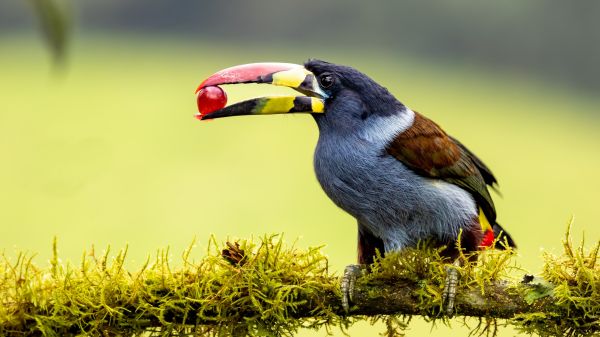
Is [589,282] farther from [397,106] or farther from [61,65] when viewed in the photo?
[61,65]

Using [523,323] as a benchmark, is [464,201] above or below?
above

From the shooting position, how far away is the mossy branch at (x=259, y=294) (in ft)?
4.36

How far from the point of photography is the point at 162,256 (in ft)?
4.55

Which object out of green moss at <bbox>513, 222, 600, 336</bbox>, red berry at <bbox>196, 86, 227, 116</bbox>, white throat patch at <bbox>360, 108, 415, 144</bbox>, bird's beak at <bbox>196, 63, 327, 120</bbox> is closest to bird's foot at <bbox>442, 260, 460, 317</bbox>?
green moss at <bbox>513, 222, 600, 336</bbox>

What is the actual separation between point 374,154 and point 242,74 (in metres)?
0.32

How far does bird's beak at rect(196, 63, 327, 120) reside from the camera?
5.17ft

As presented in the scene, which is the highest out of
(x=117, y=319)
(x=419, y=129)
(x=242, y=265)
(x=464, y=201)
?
(x=419, y=129)

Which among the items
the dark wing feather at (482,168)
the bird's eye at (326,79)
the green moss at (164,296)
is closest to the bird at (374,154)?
the bird's eye at (326,79)

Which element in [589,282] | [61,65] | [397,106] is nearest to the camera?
[61,65]

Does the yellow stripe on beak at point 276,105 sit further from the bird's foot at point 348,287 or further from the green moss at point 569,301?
the green moss at point 569,301

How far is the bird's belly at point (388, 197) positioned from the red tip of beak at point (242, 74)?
0.68ft

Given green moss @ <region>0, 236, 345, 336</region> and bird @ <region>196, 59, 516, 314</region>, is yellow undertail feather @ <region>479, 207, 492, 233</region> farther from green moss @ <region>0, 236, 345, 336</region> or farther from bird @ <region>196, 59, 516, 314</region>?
green moss @ <region>0, 236, 345, 336</region>

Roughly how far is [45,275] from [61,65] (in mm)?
569

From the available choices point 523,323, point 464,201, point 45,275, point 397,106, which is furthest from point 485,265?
point 45,275
